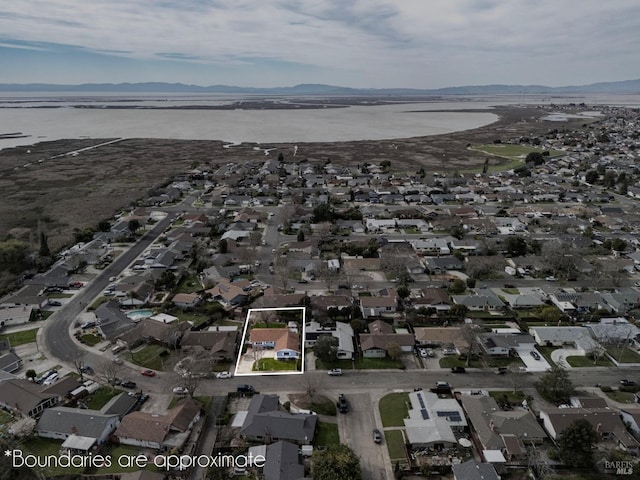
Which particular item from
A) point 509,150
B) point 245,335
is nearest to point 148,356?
point 245,335

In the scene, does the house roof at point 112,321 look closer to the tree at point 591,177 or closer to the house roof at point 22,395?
the house roof at point 22,395

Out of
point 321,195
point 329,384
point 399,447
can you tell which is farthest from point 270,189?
point 399,447

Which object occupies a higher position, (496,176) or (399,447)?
(496,176)

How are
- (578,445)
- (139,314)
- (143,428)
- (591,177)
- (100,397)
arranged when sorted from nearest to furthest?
(578,445) < (143,428) < (100,397) < (139,314) < (591,177)

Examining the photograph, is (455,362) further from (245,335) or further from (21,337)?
(21,337)

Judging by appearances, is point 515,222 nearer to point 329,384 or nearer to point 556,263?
point 556,263

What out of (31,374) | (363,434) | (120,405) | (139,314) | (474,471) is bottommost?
(363,434)

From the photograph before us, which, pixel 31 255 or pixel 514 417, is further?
pixel 31 255
